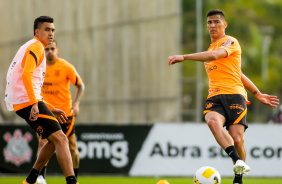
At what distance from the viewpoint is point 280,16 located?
6444cm

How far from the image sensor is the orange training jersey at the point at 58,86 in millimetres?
12469

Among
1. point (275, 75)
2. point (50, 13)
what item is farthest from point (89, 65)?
point (275, 75)

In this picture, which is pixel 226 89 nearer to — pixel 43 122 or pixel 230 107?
pixel 230 107

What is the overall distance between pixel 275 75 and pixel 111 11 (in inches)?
1348

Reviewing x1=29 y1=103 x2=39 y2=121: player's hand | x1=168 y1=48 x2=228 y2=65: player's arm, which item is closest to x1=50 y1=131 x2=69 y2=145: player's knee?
x1=29 y1=103 x2=39 y2=121: player's hand

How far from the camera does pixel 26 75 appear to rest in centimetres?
927

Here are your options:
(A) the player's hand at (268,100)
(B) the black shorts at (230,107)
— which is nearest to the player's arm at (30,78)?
(B) the black shorts at (230,107)

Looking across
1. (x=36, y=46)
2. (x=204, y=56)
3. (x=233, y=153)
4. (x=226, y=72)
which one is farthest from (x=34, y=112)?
(x=226, y=72)

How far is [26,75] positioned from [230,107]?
3.04m

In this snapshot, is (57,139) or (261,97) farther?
(261,97)

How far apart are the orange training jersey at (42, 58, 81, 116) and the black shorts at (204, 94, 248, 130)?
10.9ft

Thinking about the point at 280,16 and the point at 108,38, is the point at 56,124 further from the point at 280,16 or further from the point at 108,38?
the point at 280,16

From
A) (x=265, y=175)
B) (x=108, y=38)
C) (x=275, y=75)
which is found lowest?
(x=275, y=75)

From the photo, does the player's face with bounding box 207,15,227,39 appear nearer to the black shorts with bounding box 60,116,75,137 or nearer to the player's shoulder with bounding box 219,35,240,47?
the player's shoulder with bounding box 219,35,240,47
